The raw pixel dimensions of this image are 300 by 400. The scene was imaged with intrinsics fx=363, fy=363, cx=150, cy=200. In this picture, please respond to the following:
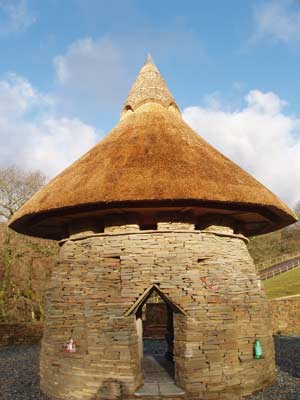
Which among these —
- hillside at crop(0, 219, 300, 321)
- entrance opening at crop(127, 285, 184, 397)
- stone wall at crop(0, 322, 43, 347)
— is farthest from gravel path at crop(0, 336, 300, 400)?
hillside at crop(0, 219, 300, 321)

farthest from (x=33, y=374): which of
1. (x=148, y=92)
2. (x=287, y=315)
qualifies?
(x=287, y=315)

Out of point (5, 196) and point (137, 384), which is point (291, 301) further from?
point (5, 196)

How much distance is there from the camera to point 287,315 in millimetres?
20625

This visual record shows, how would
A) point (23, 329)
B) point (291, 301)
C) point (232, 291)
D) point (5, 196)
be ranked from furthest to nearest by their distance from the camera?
point (5, 196) → point (291, 301) → point (23, 329) → point (232, 291)

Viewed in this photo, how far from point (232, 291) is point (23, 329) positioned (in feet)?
42.2

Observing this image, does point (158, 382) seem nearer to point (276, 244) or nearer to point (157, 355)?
point (157, 355)

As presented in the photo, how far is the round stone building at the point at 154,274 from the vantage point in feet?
26.2

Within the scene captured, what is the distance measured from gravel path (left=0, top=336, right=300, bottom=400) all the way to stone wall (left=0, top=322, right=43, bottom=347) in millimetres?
553

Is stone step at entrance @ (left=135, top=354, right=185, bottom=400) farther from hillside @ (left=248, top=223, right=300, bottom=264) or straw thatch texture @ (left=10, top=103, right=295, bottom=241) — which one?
hillside @ (left=248, top=223, right=300, bottom=264)

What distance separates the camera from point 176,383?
26.9 ft

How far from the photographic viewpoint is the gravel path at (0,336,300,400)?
8344 mm

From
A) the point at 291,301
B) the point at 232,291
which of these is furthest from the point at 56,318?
the point at 291,301

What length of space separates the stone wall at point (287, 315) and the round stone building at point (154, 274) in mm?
12260

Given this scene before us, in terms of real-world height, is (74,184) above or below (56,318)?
above
